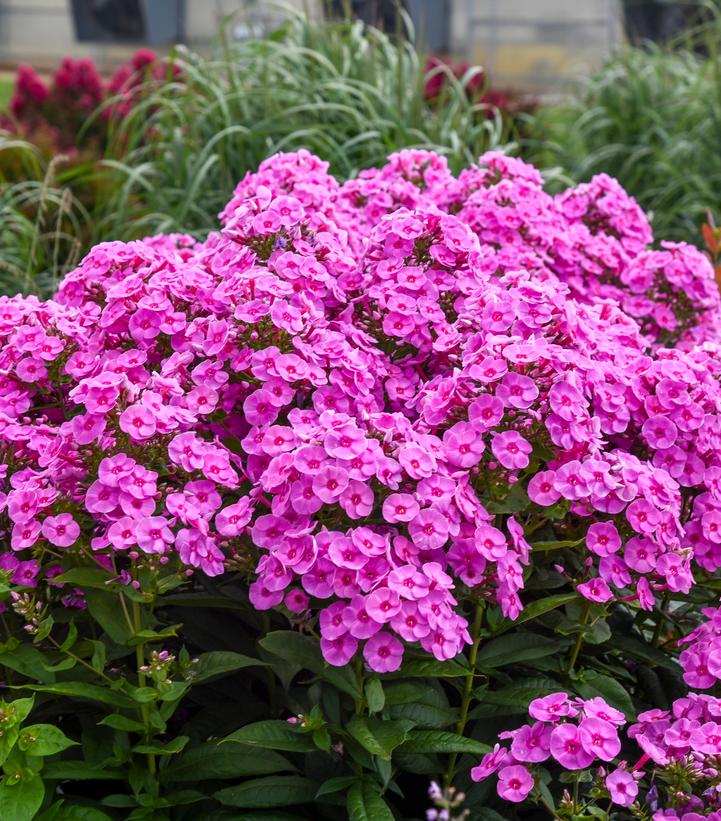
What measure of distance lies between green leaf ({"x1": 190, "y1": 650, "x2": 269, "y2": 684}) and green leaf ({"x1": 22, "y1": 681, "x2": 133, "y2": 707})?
0.13 meters

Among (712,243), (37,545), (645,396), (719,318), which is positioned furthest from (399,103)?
(37,545)

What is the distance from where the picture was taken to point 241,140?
5020 millimetres

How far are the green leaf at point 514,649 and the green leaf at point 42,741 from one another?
77 cm

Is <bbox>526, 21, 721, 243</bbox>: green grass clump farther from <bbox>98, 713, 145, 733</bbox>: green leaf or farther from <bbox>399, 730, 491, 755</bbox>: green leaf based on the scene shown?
<bbox>98, 713, 145, 733</bbox>: green leaf

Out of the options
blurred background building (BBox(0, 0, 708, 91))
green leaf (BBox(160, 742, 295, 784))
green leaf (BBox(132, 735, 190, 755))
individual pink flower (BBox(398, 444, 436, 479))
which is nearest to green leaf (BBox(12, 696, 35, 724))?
green leaf (BBox(132, 735, 190, 755))

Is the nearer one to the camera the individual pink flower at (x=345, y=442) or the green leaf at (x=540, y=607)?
the individual pink flower at (x=345, y=442)

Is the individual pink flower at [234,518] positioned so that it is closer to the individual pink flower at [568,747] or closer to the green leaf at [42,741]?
the green leaf at [42,741]

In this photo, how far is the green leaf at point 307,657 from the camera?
1915mm

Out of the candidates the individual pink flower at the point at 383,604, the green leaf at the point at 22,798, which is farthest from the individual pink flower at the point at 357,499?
the green leaf at the point at 22,798

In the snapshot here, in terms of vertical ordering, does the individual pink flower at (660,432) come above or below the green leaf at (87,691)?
above

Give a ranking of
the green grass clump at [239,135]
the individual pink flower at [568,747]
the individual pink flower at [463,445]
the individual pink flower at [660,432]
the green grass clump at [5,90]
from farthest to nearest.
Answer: the green grass clump at [5,90]
the green grass clump at [239,135]
the individual pink flower at [660,432]
the individual pink flower at [463,445]
the individual pink flower at [568,747]

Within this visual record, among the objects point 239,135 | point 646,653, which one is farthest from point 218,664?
point 239,135

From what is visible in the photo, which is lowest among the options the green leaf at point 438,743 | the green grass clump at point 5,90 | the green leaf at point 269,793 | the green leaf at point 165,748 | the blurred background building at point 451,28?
the green grass clump at point 5,90

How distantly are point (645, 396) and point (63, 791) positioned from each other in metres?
1.50
